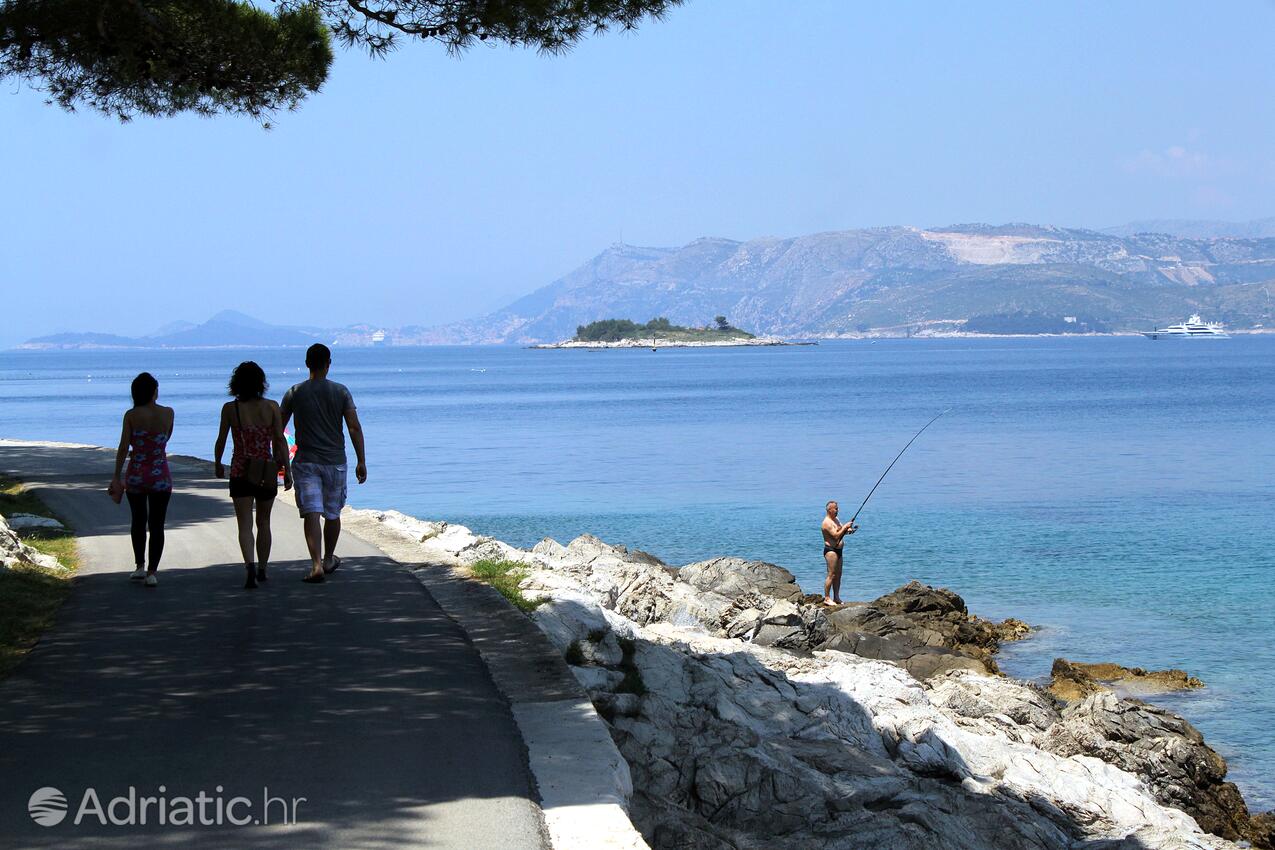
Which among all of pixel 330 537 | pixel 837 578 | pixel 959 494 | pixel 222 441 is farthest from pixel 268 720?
pixel 959 494

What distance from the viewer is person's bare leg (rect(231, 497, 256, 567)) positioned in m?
9.69

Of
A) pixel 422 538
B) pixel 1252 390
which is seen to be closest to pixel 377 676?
pixel 422 538

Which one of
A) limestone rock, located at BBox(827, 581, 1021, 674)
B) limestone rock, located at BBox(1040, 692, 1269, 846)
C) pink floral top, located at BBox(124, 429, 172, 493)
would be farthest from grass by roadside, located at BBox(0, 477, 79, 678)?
limestone rock, located at BBox(827, 581, 1021, 674)

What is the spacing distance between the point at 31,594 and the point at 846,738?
19.1 ft

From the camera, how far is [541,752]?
5828mm

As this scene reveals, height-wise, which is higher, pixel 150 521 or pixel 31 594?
pixel 150 521

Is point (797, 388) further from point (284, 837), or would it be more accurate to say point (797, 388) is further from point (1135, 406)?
point (284, 837)

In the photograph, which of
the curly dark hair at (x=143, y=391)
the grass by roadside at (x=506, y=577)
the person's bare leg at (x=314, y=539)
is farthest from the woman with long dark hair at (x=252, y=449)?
the grass by roadside at (x=506, y=577)

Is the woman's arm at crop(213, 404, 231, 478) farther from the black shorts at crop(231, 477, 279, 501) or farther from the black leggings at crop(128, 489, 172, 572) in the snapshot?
the black leggings at crop(128, 489, 172, 572)

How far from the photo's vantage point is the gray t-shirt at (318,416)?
385 inches

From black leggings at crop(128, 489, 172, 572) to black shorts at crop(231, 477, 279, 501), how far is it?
1.63ft

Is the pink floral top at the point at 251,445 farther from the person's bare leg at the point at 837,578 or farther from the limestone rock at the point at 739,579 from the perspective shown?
the person's bare leg at the point at 837,578

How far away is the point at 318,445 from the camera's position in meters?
9.88

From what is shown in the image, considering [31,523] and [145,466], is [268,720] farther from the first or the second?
[31,523]
